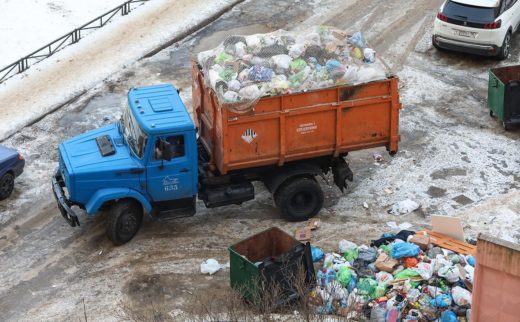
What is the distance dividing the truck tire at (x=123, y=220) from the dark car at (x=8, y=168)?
2.58 metres

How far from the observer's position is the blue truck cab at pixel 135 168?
1359 cm

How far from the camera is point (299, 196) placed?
48.6 ft

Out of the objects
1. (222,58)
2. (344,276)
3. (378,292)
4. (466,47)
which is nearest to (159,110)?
(222,58)

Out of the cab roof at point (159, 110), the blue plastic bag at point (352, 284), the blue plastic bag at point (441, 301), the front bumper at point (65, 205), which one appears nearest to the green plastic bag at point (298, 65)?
the cab roof at point (159, 110)

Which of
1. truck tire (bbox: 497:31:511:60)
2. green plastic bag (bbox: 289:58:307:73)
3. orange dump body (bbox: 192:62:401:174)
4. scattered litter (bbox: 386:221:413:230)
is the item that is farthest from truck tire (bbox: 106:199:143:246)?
truck tire (bbox: 497:31:511:60)

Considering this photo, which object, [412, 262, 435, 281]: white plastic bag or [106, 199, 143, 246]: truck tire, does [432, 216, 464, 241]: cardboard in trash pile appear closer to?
[412, 262, 435, 281]: white plastic bag

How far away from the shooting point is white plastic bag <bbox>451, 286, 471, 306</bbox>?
11961 millimetres

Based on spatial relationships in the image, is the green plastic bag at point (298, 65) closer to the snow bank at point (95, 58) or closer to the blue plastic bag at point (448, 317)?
the blue plastic bag at point (448, 317)

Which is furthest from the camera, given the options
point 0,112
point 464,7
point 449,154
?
point 464,7

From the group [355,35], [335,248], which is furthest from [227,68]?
[335,248]

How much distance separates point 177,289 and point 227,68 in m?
3.74

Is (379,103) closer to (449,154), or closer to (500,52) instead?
(449,154)

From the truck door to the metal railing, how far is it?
787 cm

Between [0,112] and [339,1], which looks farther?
[339,1]
